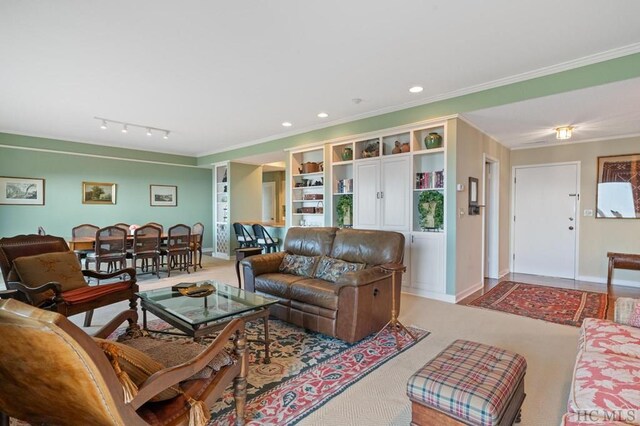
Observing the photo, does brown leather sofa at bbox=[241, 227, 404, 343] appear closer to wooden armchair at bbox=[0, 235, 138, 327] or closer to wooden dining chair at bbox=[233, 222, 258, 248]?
wooden armchair at bbox=[0, 235, 138, 327]

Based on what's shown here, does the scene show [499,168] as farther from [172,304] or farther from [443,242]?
[172,304]

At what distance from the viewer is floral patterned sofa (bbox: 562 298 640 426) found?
4.22 feet

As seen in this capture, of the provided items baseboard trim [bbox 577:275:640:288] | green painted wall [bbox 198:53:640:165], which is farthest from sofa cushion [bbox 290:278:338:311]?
baseboard trim [bbox 577:275:640:288]

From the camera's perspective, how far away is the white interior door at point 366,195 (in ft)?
16.2

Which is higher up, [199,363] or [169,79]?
[169,79]

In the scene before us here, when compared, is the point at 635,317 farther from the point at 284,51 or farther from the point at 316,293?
the point at 284,51

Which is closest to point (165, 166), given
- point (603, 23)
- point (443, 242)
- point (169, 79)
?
point (169, 79)

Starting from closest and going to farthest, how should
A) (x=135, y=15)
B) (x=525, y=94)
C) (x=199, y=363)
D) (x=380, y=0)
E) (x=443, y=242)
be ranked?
(x=199, y=363)
(x=380, y=0)
(x=135, y=15)
(x=525, y=94)
(x=443, y=242)

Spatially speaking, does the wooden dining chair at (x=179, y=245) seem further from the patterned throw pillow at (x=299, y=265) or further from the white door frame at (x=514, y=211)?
the white door frame at (x=514, y=211)

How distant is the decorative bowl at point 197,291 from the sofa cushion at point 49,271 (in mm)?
1138

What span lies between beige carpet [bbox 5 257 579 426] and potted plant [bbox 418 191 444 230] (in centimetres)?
103

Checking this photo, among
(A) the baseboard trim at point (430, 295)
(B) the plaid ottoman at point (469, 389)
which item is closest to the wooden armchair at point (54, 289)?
(B) the plaid ottoman at point (469, 389)

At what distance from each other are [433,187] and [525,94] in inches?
58.1

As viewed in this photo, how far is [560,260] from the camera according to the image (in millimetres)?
→ 5617
